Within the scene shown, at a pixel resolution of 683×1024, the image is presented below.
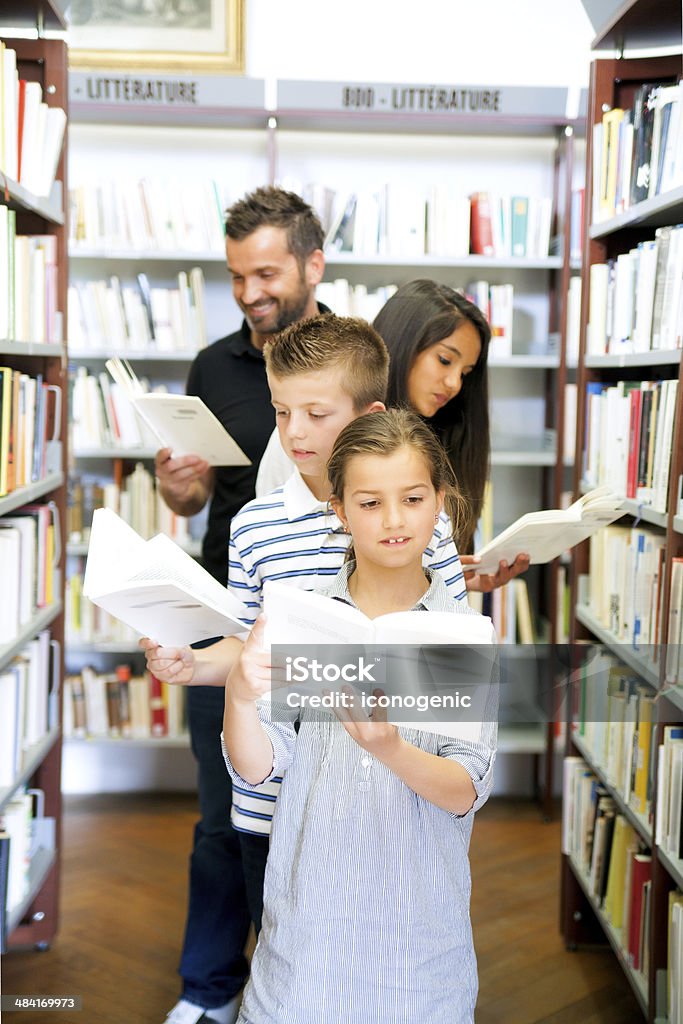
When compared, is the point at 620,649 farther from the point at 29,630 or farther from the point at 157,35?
the point at 157,35

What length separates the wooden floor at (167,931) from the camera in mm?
2236

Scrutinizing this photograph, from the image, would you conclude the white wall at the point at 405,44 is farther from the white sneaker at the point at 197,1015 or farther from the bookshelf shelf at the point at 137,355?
the white sneaker at the point at 197,1015

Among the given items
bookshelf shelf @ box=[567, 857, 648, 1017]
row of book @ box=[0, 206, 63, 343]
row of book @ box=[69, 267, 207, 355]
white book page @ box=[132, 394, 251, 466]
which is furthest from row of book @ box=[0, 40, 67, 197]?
bookshelf shelf @ box=[567, 857, 648, 1017]

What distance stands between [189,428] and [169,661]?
0.67m

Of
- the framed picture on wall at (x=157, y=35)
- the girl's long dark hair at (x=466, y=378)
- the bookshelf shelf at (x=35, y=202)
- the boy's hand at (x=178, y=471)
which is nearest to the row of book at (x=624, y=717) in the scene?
the girl's long dark hair at (x=466, y=378)

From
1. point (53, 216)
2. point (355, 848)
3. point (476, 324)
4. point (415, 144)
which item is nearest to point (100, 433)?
point (53, 216)

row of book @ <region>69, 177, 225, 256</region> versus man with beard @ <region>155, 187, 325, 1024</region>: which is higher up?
row of book @ <region>69, 177, 225, 256</region>

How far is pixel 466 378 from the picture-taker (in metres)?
1.80

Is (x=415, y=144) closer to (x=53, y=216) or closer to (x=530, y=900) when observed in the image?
(x=53, y=216)

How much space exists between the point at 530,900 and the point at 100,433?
1886mm

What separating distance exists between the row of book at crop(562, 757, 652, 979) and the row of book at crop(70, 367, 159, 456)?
1664 millimetres

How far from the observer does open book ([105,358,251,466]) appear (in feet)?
5.63

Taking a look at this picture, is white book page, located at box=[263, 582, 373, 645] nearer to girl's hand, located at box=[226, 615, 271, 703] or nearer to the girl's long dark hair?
girl's hand, located at box=[226, 615, 271, 703]

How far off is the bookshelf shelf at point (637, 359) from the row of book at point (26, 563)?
1.26 meters
